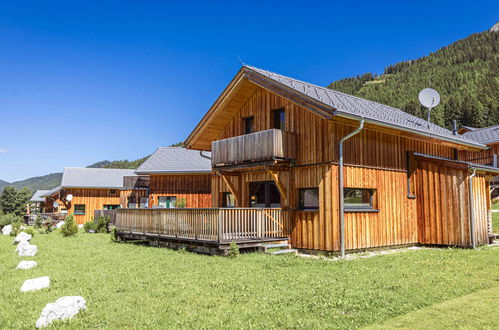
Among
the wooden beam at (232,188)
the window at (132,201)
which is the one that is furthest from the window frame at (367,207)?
the window at (132,201)

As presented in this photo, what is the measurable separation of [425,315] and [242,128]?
11878mm

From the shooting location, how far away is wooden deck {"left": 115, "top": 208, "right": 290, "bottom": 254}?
1334cm

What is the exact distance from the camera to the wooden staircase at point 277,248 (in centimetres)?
1358

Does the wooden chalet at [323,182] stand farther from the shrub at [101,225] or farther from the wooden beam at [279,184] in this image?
the shrub at [101,225]

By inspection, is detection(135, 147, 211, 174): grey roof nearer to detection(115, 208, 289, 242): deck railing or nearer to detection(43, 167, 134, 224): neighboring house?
detection(115, 208, 289, 242): deck railing

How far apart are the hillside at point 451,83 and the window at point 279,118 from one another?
67182 millimetres

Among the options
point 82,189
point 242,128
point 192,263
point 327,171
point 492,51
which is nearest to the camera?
point 192,263

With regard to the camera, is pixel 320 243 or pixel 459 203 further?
pixel 459 203

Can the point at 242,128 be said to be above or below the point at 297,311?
above

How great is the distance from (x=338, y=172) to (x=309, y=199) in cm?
146

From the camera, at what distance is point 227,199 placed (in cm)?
1847

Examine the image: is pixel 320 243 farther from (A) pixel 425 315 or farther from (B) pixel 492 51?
(B) pixel 492 51

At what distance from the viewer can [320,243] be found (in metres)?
13.7

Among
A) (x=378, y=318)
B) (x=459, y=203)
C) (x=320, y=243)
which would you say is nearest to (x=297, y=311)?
(x=378, y=318)
